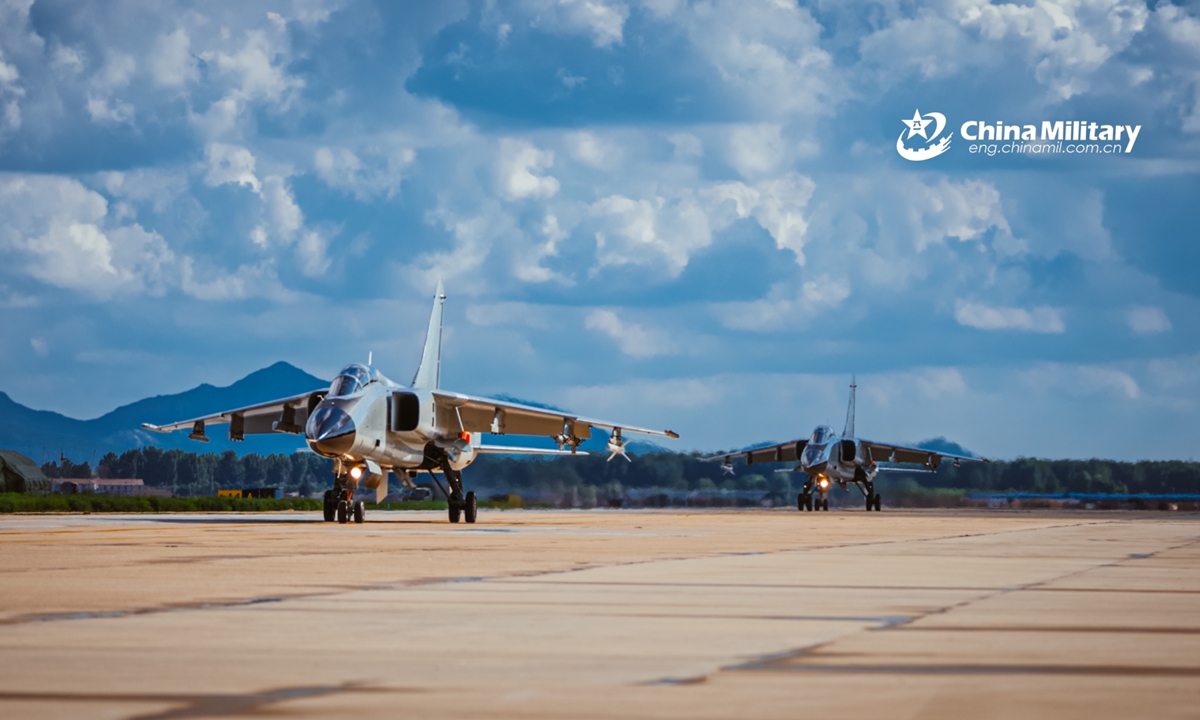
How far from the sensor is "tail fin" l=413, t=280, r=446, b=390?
123 ft

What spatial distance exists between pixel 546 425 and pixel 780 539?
16.1 metres

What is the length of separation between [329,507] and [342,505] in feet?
1.30

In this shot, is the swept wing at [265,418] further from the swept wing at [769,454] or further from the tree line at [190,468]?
the tree line at [190,468]

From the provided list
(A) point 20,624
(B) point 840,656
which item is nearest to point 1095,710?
(B) point 840,656

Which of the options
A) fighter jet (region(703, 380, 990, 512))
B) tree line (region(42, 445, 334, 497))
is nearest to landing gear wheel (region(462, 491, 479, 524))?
fighter jet (region(703, 380, 990, 512))

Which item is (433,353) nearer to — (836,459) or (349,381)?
(349,381)

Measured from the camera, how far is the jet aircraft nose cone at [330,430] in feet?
91.5

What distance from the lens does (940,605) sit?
9.00 metres

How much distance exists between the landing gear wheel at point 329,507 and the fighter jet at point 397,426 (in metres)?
0.02

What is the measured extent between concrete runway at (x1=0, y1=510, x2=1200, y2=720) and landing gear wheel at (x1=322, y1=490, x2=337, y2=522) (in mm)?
15673

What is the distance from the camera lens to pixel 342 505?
29516mm

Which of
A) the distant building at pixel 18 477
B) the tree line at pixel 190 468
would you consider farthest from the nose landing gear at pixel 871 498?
the tree line at pixel 190 468

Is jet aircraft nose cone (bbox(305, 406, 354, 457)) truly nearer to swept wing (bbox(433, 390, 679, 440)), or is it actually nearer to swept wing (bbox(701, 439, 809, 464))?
swept wing (bbox(433, 390, 679, 440))

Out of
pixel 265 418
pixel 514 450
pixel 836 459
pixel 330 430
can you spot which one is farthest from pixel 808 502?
pixel 330 430
